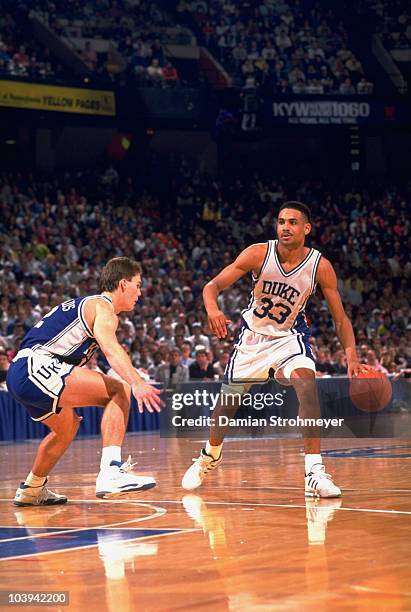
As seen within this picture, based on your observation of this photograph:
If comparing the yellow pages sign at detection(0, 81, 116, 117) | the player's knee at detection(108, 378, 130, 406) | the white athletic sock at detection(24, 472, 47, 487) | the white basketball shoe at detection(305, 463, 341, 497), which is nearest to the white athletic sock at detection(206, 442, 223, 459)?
the white basketball shoe at detection(305, 463, 341, 497)

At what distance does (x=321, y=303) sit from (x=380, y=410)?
7.69 meters

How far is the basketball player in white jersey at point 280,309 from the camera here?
8.52m

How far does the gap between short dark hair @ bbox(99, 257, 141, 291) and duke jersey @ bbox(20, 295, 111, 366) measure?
0.13m

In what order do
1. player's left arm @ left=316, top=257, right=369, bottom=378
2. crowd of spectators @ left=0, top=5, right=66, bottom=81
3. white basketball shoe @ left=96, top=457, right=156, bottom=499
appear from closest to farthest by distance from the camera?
white basketball shoe @ left=96, top=457, right=156, bottom=499
player's left arm @ left=316, top=257, right=369, bottom=378
crowd of spectators @ left=0, top=5, right=66, bottom=81

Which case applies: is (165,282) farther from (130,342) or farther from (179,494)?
(179,494)

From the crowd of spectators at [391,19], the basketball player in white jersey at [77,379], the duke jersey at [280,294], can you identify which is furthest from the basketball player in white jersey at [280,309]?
the crowd of spectators at [391,19]

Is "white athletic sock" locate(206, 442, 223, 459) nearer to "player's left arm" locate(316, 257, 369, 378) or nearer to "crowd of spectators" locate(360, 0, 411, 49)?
"player's left arm" locate(316, 257, 369, 378)

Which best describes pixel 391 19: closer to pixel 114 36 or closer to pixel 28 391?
pixel 114 36

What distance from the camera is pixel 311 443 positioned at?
8.15m

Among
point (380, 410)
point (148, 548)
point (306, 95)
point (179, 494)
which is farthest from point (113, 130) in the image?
point (148, 548)

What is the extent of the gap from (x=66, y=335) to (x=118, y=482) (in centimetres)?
108

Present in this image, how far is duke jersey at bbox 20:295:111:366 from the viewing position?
7578mm

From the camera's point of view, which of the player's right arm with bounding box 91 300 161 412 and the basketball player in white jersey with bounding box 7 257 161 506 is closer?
the player's right arm with bounding box 91 300 161 412

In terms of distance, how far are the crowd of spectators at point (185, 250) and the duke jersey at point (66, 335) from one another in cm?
952
